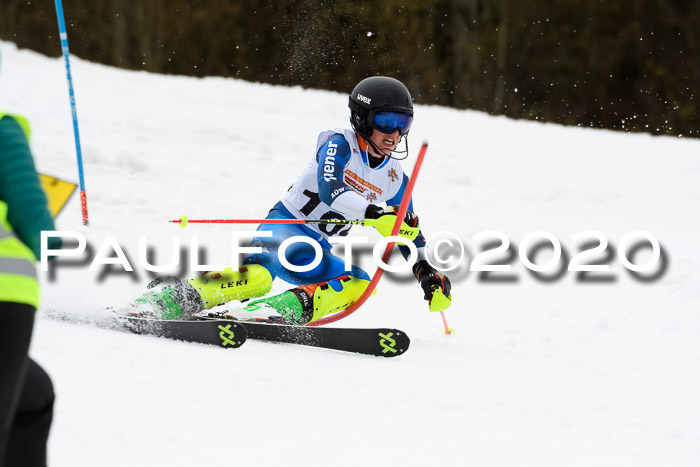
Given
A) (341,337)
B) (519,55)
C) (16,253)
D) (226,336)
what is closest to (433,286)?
(341,337)

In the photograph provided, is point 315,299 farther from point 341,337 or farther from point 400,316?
point 400,316

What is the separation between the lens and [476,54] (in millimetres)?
25188

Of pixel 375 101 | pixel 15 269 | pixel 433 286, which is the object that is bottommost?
pixel 433 286

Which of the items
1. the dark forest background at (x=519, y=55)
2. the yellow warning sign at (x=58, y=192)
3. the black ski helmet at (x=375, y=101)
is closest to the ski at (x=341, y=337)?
the black ski helmet at (x=375, y=101)

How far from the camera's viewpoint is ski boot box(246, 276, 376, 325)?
462 cm

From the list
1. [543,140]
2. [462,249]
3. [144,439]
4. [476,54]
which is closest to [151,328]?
[144,439]

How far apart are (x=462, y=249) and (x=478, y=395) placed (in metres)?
4.03

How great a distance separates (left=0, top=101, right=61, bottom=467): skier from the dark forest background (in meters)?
22.0

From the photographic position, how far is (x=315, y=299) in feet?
15.4

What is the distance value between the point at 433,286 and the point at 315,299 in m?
0.65

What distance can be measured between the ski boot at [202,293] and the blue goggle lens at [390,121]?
1.02 meters

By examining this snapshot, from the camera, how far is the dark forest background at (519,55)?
24.4 m

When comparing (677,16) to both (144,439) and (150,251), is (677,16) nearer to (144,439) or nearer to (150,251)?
(150,251)

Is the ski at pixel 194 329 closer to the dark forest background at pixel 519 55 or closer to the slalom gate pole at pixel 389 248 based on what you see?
the slalom gate pole at pixel 389 248
